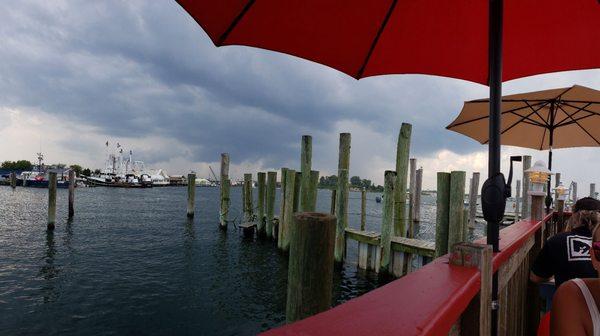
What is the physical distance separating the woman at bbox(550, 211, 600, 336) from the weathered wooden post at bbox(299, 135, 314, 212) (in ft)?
29.3

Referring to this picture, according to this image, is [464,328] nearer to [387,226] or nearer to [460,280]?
[460,280]

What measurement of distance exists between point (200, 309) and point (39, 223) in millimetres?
18872

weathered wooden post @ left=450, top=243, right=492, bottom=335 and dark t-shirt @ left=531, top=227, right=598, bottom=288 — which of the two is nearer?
weathered wooden post @ left=450, top=243, right=492, bottom=335

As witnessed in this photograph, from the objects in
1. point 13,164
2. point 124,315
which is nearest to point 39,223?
point 124,315

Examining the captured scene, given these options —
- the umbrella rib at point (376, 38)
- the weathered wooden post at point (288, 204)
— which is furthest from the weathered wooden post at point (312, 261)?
the weathered wooden post at point (288, 204)

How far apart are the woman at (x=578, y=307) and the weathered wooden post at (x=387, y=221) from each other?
7.17 m

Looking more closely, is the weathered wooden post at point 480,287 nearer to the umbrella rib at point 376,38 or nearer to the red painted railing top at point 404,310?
the red painted railing top at point 404,310

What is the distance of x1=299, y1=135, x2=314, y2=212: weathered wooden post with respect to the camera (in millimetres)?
10180

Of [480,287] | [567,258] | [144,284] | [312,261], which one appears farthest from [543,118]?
[144,284]

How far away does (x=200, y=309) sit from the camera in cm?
752

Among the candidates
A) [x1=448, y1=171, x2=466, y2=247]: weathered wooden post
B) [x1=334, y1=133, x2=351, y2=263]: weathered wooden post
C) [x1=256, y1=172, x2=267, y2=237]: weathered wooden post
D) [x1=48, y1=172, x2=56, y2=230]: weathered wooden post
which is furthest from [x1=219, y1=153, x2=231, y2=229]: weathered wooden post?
[x1=448, y1=171, x2=466, y2=247]: weathered wooden post

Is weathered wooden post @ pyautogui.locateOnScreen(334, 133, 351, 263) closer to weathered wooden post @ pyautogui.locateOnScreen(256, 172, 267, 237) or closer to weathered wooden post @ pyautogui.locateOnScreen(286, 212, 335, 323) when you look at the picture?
weathered wooden post @ pyautogui.locateOnScreen(256, 172, 267, 237)

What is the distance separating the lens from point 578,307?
118 cm

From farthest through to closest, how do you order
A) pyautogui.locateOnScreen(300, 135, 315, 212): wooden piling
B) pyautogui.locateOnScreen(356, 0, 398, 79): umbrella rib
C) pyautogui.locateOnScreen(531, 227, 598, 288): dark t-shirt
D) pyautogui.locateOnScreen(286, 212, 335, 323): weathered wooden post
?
1. pyautogui.locateOnScreen(300, 135, 315, 212): wooden piling
2. pyautogui.locateOnScreen(531, 227, 598, 288): dark t-shirt
3. pyautogui.locateOnScreen(356, 0, 398, 79): umbrella rib
4. pyautogui.locateOnScreen(286, 212, 335, 323): weathered wooden post
